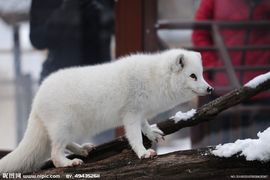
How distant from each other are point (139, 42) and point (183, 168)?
4.45ft

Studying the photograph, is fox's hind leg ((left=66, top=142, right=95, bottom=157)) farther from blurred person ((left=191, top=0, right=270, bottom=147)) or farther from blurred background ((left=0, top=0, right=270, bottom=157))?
blurred person ((left=191, top=0, right=270, bottom=147))

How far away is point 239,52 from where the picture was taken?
2.80 meters

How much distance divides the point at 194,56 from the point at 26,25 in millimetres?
1397

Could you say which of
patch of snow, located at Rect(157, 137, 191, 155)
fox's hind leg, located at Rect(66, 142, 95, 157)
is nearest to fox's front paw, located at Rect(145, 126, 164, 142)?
patch of snow, located at Rect(157, 137, 191, 155)

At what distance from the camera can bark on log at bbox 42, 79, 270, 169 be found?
2.29m

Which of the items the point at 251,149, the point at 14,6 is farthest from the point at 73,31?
the point at 251,149

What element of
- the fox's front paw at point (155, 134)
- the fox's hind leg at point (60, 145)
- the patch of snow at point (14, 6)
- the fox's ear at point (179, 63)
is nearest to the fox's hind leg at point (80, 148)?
the fox's hind leg at point (60, 145)

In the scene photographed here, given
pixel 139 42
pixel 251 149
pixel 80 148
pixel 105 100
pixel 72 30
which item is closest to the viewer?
pixel 251 149

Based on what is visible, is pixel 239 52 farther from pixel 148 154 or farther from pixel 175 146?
pixel 148 154

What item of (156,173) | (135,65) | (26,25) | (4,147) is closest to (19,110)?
(4,147)

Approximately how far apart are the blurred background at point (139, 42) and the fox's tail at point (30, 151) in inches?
22.3

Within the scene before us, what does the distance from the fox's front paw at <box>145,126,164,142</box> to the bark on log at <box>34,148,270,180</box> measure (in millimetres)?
194

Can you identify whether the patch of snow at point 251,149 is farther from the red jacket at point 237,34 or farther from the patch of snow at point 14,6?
the patch of snow at point 14,6

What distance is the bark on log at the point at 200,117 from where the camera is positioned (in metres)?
2.29
